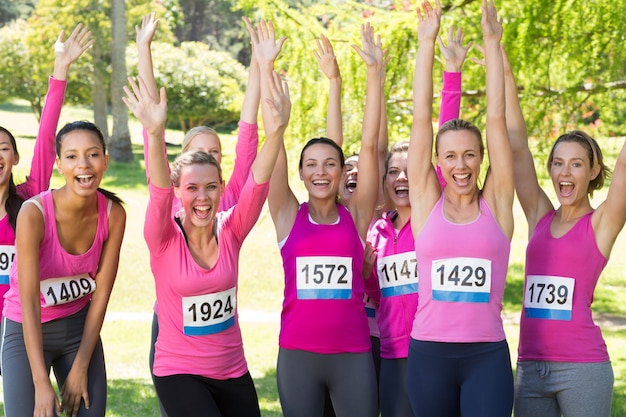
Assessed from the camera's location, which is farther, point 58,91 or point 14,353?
point 58,91

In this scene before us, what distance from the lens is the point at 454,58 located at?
14.8 feet

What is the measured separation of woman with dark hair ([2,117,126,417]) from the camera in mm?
3893

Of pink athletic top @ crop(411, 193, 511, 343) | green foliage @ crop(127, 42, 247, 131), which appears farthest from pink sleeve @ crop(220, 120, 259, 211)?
green foliage @ crop(127, 42, 247, 131)

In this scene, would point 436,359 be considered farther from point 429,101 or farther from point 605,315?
point 605,315

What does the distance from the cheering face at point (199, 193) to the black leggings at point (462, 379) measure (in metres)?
1.07

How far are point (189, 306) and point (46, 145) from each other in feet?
4.65

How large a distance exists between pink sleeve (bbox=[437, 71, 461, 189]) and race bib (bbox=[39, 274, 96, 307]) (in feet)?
5.64

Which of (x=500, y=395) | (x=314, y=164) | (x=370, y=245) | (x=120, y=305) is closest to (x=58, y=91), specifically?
(x=314, y=164)

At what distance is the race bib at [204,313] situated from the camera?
3869 millimetres

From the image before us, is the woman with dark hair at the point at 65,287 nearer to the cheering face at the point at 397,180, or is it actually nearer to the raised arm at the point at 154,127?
the raised arm at the point at 154,127

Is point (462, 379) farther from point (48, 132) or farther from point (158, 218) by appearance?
point (48, 132)

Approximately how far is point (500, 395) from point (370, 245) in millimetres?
1146

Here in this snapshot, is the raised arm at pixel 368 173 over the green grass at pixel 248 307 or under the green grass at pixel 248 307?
over

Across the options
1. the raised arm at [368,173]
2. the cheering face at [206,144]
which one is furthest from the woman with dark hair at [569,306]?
the cheering face at [206,144]
